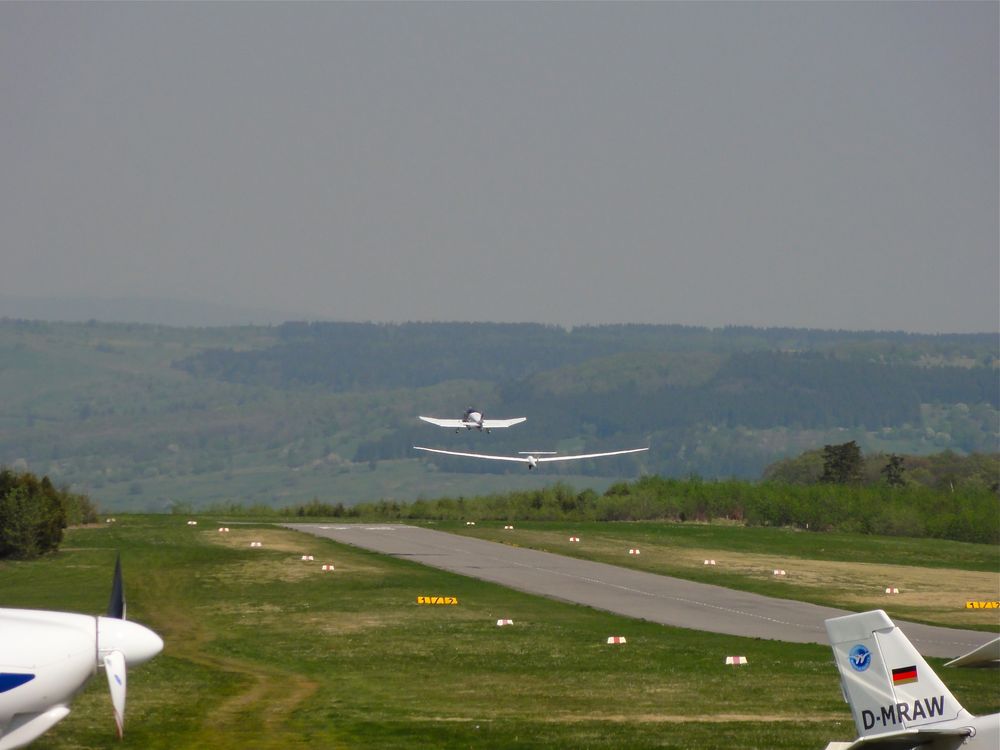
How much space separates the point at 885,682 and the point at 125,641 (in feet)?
32.5

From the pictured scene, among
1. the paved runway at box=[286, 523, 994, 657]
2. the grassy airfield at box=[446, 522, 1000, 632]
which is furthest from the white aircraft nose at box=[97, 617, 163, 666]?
the grassy airfield at box=[446, 522, 1000, 632]

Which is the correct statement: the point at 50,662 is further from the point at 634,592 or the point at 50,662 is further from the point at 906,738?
the point at 634,592

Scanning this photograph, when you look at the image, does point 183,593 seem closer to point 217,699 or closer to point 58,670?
point 217,699

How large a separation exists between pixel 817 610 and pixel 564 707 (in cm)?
1888

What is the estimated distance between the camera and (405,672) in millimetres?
33250

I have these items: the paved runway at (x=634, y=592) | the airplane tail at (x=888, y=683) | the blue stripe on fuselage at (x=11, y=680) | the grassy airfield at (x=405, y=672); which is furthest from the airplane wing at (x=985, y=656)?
the paved runway at (x=634, y=592)

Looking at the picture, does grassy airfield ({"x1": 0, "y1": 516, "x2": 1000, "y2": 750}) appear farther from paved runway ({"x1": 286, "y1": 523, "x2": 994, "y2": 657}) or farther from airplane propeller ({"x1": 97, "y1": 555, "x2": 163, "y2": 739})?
airplane propeller ({"x1": 97, "y1": 555, "x2": 163, "y2": 739})

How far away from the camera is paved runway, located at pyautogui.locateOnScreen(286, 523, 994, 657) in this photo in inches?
1624

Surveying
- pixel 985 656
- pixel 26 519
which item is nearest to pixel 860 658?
pixel 985 656

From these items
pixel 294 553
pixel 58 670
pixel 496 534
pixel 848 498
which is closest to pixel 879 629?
pixel 58 670

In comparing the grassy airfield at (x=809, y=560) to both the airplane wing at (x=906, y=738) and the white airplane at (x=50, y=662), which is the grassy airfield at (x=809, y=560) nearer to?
the airplane wing at (x=906, y=738)

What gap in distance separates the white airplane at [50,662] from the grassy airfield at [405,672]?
4.73 meters

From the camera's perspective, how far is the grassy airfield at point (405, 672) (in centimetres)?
2614

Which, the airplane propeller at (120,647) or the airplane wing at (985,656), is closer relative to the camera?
the airplane wing at (985,656)
